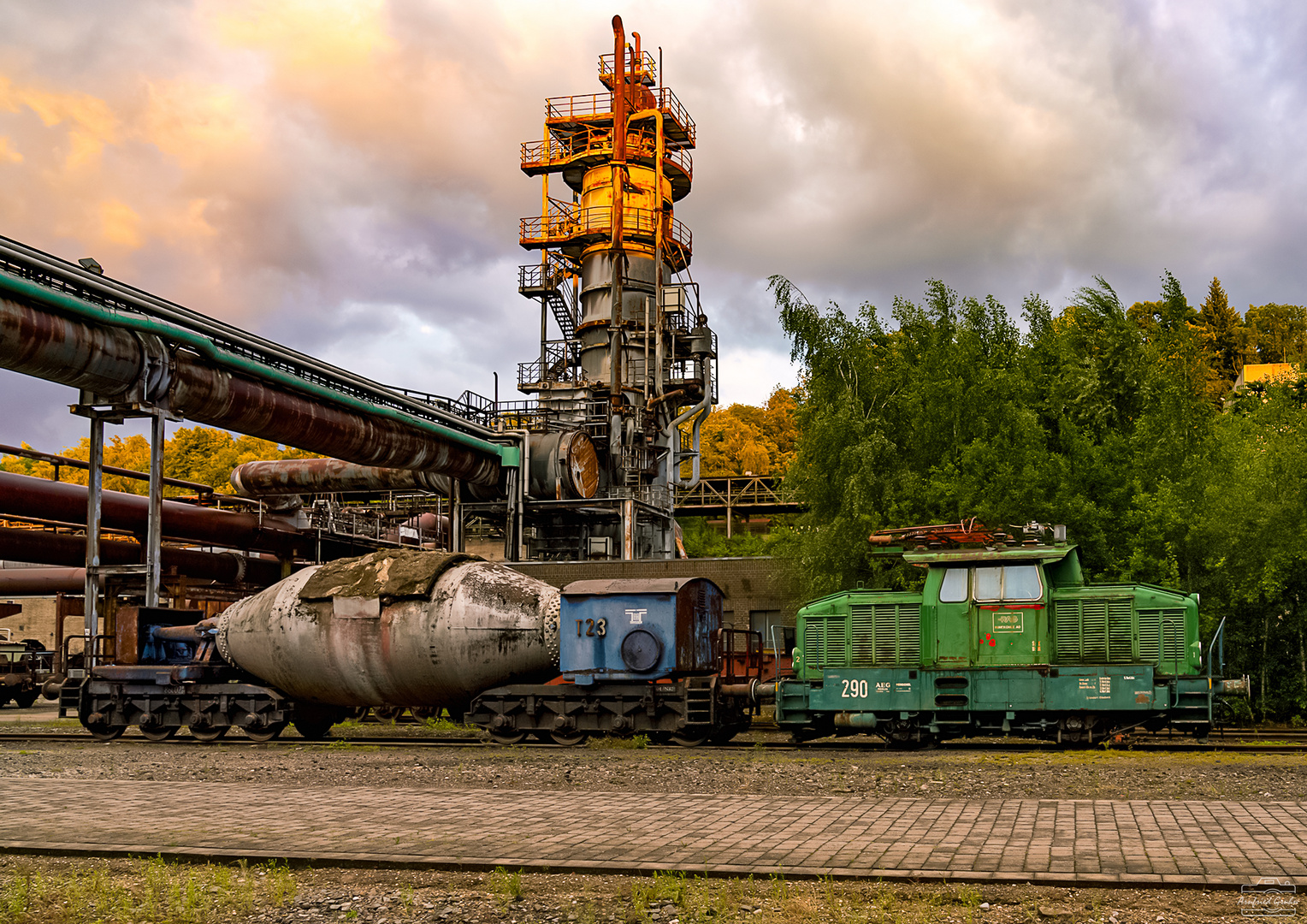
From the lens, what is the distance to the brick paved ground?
7500 mm

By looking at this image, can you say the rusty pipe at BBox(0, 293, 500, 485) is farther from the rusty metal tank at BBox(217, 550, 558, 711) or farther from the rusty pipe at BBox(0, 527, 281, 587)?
the rusty pipe at BBox(0, 527, 281, 587)

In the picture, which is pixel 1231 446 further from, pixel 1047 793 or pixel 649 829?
pixel 649 829

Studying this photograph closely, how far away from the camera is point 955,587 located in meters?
17.3

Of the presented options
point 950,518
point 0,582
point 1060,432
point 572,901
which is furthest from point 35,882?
point 0,582

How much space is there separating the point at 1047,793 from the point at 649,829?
4685 millimetres

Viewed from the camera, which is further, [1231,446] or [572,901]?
[1231,446]

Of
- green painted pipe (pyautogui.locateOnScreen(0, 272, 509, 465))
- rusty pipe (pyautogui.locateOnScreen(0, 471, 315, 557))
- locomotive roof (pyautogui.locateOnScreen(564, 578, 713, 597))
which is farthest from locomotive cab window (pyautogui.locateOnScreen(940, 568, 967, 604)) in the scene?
rusty pipe (pyautogui.locateOnScreen(0, 471, 315, 557))

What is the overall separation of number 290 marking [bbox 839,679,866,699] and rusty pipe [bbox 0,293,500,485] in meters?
16.0

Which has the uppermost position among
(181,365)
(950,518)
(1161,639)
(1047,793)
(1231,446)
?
(181,365)

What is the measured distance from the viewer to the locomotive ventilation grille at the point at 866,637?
17.4m

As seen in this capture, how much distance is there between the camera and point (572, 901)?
22.8ft

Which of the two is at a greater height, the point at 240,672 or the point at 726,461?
the point at 726,461

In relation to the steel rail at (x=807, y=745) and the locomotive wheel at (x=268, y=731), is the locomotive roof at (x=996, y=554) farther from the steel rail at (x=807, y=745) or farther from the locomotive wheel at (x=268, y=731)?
the locomotive wheel at (x=268, y=731)

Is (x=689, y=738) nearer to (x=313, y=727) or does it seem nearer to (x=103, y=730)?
(x=313, y=727)
